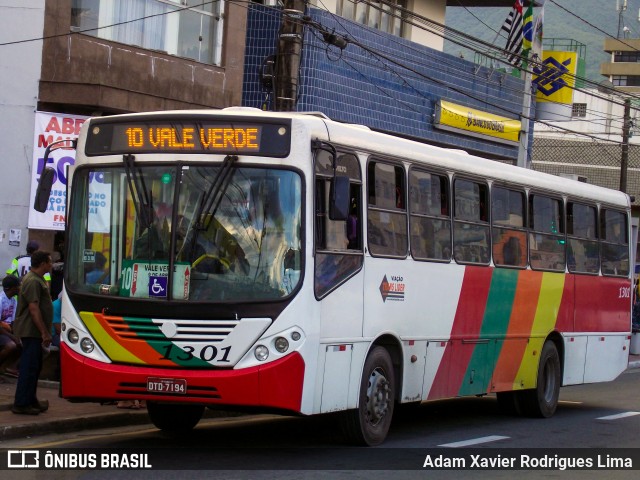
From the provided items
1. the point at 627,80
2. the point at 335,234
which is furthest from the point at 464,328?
the point at 627,80

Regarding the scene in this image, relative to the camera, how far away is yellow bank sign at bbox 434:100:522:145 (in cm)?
2895

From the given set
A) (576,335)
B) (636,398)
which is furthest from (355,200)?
(636,398)

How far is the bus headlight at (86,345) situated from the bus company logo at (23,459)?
0.98m

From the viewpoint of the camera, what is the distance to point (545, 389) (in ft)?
52.3

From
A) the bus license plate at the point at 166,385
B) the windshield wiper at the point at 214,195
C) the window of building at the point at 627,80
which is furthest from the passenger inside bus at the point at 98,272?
the window of building at the point at 627,80

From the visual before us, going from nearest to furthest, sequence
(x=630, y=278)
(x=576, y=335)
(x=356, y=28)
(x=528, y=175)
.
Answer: (x=528, y=175)
(x=576, y=335)
(x=630, y=278)
(x=356, y=28)

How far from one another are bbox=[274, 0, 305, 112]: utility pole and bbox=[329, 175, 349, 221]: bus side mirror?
644cm

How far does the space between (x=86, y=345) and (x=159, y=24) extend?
11723 millimetres

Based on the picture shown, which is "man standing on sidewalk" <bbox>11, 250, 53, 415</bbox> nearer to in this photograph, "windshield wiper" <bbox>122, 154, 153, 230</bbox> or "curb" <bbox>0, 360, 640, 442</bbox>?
"curb" <bbox>0, 360, 640, 442</bbox>

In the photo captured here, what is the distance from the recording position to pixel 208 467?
32.4ft

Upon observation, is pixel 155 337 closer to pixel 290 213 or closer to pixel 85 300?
pixel 85 300

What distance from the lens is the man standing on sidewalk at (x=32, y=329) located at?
12.0 meters

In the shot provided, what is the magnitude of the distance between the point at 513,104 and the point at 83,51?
51.1ft

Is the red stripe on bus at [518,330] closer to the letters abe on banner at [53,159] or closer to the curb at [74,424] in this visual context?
the curb at [74,424]
